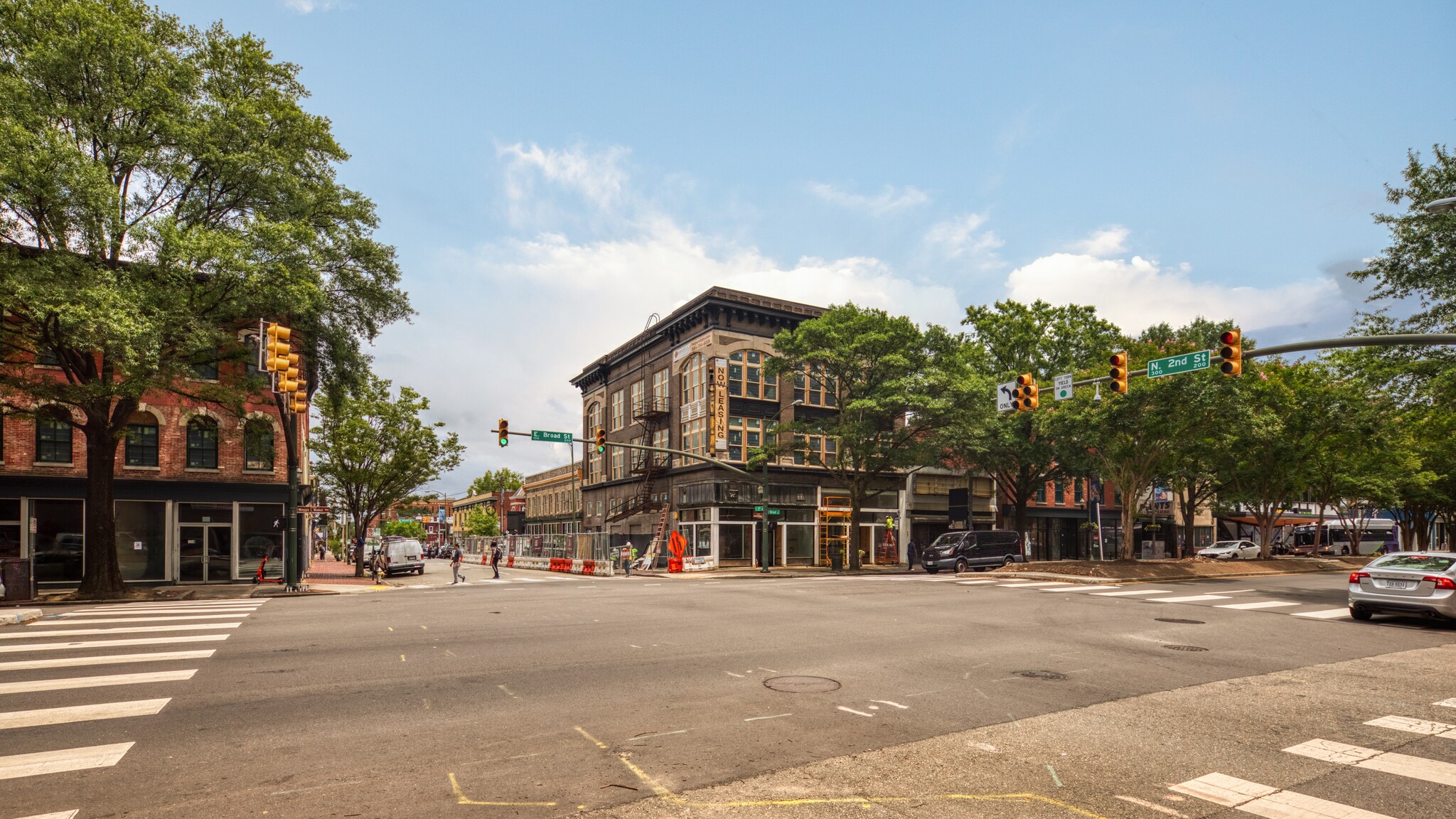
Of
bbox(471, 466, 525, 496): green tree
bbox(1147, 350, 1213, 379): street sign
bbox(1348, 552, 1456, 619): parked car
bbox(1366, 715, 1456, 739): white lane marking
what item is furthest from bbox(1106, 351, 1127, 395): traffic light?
bbox(471, 466, 525, 496): green tree

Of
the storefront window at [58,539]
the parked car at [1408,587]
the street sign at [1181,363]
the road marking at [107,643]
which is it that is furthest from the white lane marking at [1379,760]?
the storefront window at [58,539]

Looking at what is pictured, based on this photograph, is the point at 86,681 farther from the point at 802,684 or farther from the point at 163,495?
the point at 163,495

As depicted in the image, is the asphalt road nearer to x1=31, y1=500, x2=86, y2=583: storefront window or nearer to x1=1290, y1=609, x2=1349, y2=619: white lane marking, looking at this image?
x1=1290, y1=609, x2=1349, y2=619: white lane marking

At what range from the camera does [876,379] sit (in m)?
39.2

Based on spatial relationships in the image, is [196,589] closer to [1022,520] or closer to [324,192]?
[324,192]

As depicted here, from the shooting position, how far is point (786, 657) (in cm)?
1125

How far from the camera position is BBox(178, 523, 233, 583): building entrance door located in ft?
102

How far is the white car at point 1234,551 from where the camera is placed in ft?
179

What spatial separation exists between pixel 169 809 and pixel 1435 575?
20443 millimetres

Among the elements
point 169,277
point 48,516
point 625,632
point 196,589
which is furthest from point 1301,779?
point 48,516

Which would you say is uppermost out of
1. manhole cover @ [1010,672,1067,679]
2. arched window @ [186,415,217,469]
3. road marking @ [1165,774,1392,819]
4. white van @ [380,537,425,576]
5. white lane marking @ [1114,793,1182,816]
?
arched window @ [186,415,217,469]

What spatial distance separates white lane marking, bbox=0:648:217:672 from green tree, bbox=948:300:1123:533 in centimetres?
3295

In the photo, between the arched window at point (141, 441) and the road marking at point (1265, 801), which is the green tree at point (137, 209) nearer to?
the arched window at point (141, 441)

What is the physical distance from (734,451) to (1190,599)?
26.9 metres
